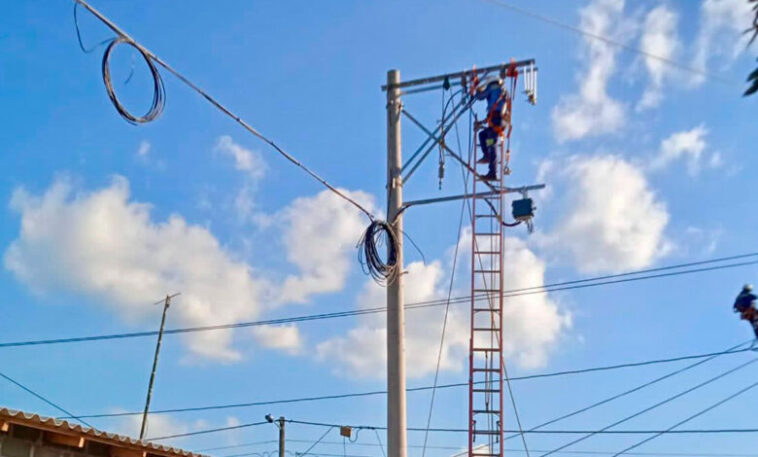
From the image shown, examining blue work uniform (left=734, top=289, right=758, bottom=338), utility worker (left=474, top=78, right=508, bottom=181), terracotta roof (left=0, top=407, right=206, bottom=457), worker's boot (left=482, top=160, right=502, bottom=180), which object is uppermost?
utility worker (left=474, top=78, right=508, bottom=181)

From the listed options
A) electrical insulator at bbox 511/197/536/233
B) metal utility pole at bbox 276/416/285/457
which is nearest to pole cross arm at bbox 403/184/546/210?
electrical insulator at bbox 511/197/536/233

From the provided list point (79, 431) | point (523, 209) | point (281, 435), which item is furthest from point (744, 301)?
point (281, 435)

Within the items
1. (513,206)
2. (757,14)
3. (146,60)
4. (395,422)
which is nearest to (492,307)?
(513,206)

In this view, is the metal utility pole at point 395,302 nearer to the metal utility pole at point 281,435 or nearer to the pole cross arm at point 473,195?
the pole cross arm at point 473,195

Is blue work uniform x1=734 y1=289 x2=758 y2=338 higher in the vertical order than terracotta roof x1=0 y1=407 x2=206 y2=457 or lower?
higher

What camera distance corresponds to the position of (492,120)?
41.1 ft

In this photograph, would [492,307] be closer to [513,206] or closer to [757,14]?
[513,206]

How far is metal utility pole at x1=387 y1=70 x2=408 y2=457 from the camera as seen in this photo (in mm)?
11016

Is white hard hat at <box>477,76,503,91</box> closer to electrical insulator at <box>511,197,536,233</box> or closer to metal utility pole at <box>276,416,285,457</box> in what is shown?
electrical insulator at <box>511,197,536,233</box>

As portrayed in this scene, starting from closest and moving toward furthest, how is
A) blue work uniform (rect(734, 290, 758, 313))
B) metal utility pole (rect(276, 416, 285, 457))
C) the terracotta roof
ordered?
the terracotta roof, blue work uniform (rect(734, 290, 758, 313)), metal utility pole (rect(276, 416, 285, 457))

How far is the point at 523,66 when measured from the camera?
11.8 metres

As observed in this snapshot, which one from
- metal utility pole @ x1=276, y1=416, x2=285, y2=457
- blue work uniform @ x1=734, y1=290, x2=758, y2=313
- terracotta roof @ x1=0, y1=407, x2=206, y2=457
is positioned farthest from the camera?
metal utility pole @ x1=276, y1=416, x2=285, y2=457

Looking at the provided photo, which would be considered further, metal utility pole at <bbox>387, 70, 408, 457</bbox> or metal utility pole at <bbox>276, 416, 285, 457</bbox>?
metal utility pole at <bbox>276, 416, 285, 457</bbox>

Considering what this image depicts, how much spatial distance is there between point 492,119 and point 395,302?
3287 mm
